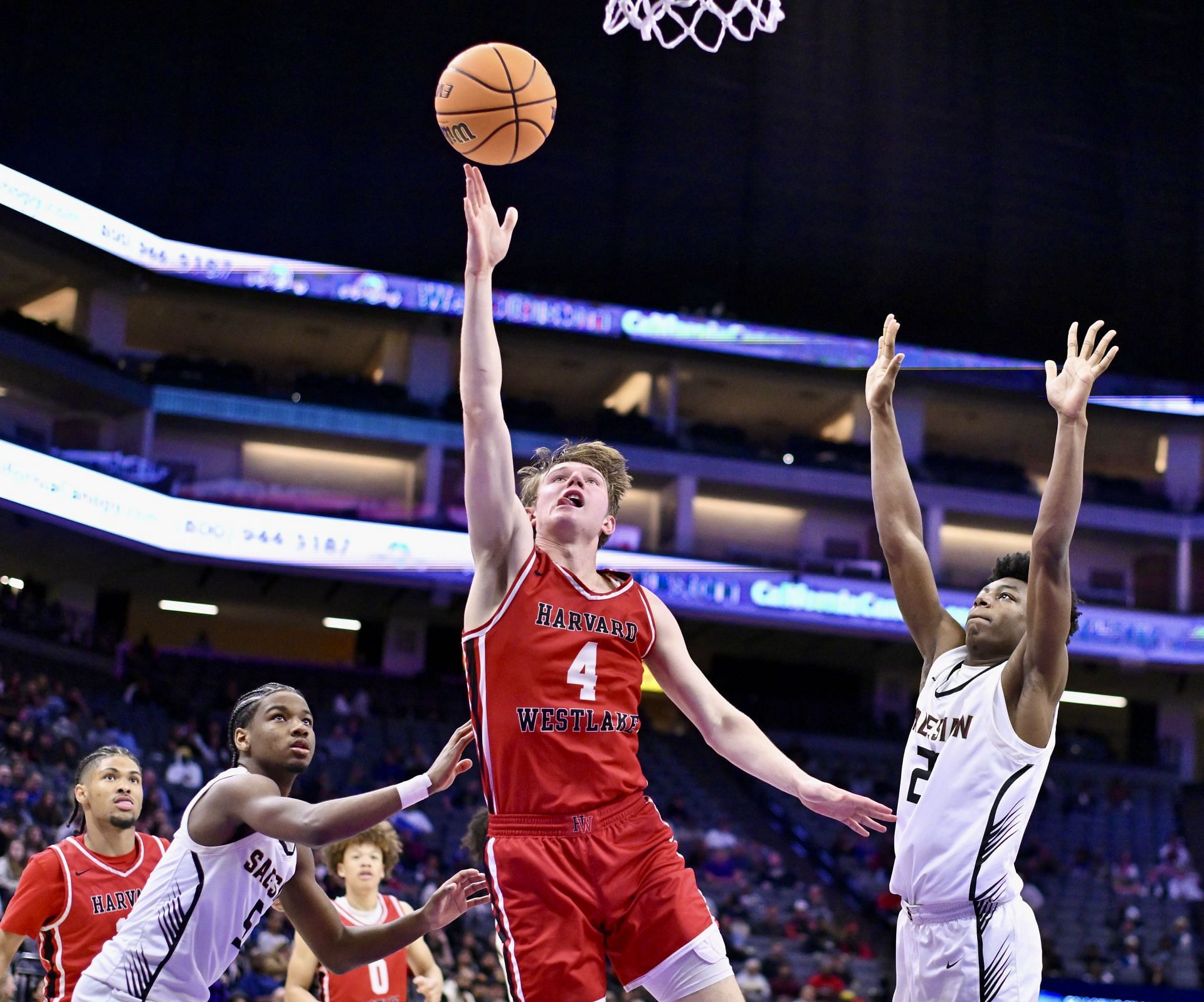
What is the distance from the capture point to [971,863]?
4.54 metres

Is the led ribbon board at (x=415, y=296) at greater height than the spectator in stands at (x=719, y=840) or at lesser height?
greater

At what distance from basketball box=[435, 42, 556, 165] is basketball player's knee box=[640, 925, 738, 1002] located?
344 centimetres

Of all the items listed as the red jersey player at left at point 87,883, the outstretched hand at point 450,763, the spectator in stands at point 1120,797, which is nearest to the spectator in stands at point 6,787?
the red jersey player at left at point 87,883

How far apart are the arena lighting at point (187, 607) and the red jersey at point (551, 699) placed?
94.9ft

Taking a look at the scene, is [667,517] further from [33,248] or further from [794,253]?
[33,248]

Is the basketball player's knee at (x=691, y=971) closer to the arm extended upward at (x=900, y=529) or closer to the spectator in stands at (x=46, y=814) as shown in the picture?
the arm extended upward at (x=900, y=529)

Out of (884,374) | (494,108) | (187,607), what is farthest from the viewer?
(187,607)

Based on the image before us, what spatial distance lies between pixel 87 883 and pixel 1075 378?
4.64m

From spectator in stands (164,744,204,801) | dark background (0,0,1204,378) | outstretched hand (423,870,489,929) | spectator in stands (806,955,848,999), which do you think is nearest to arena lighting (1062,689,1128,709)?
dark background (0,0,1204,378)

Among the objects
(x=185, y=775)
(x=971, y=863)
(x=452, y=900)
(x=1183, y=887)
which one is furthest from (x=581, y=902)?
(x=1183, y=887)

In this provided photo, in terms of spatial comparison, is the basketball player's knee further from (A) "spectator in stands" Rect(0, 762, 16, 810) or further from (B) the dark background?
(B) the dark background

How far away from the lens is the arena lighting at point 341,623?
107 feet

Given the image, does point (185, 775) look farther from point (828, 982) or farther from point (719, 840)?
point (828, 982)

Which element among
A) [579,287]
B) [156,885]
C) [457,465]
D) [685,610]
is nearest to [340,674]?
[457,465]
